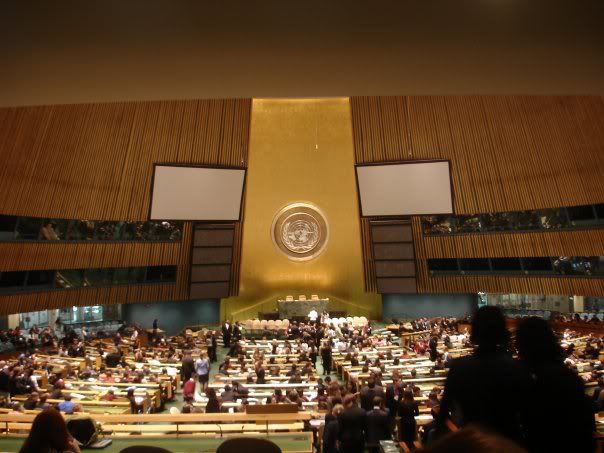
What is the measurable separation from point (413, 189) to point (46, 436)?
17465mm

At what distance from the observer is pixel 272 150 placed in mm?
23891

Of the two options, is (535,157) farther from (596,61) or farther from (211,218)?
(596,61)

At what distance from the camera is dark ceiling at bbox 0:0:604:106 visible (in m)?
1.74

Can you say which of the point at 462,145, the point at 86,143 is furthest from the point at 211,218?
the point at 462,145

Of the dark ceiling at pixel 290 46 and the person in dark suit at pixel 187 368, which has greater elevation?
the dark ceiling at pixel 290 46

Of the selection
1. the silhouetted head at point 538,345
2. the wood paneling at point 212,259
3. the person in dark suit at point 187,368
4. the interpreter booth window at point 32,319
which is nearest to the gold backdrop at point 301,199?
the wood paneling at point 212,259

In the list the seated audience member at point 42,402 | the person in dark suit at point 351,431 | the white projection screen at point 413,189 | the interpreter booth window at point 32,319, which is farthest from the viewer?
the interpreter booth window at point 32,319

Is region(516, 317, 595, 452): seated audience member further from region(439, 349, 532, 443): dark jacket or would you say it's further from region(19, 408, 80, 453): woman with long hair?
region(19, 408, 80, 453): woman with long hair

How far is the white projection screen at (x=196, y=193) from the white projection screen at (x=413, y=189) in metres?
5.13

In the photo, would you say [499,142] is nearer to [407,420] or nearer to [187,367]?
[187,367]

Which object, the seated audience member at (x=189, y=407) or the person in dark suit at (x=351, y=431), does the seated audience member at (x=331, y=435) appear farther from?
the seated audience member at (x=189, y=407)

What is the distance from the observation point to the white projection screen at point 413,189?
19219mm

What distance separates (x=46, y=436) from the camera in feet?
9.49

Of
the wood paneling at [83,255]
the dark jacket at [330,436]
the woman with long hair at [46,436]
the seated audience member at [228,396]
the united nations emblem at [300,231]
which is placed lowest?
the dark jacket at [330,436]
